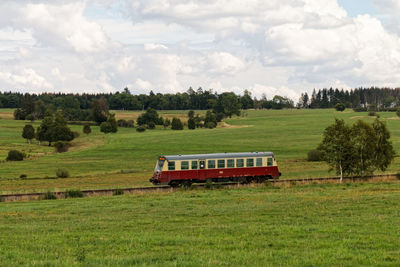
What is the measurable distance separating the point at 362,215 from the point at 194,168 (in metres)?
24.8

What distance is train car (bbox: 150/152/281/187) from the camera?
44750 mm

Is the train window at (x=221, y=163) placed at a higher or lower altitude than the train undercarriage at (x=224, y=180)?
higher

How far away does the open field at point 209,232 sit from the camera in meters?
12.9

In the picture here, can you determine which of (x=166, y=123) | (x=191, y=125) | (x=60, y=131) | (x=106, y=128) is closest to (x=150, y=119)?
(x=166, y=123)

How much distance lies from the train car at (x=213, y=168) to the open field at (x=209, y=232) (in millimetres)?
14491

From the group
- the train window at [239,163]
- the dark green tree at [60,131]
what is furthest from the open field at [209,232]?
the dark green tree at [60,131]

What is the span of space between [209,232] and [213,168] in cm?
2811

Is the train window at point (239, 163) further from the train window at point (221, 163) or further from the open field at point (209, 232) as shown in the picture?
the open field at point (209, 232)

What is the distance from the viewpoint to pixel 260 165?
4688 cm

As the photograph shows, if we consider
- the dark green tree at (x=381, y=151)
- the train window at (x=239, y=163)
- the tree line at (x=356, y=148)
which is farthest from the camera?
the dark green tree at (x=381, y=151)

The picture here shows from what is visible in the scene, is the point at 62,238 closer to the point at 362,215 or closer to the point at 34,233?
the point at 34,233

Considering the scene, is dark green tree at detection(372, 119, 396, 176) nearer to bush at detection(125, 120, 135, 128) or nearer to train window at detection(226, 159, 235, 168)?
train window at detection(226, 159, 235, 168)

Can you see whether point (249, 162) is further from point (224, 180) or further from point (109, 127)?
point (109, 127)

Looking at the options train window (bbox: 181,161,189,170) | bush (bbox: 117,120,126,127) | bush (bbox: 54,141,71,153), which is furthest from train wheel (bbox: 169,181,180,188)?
bush (bbox: 117,120,126,127)
